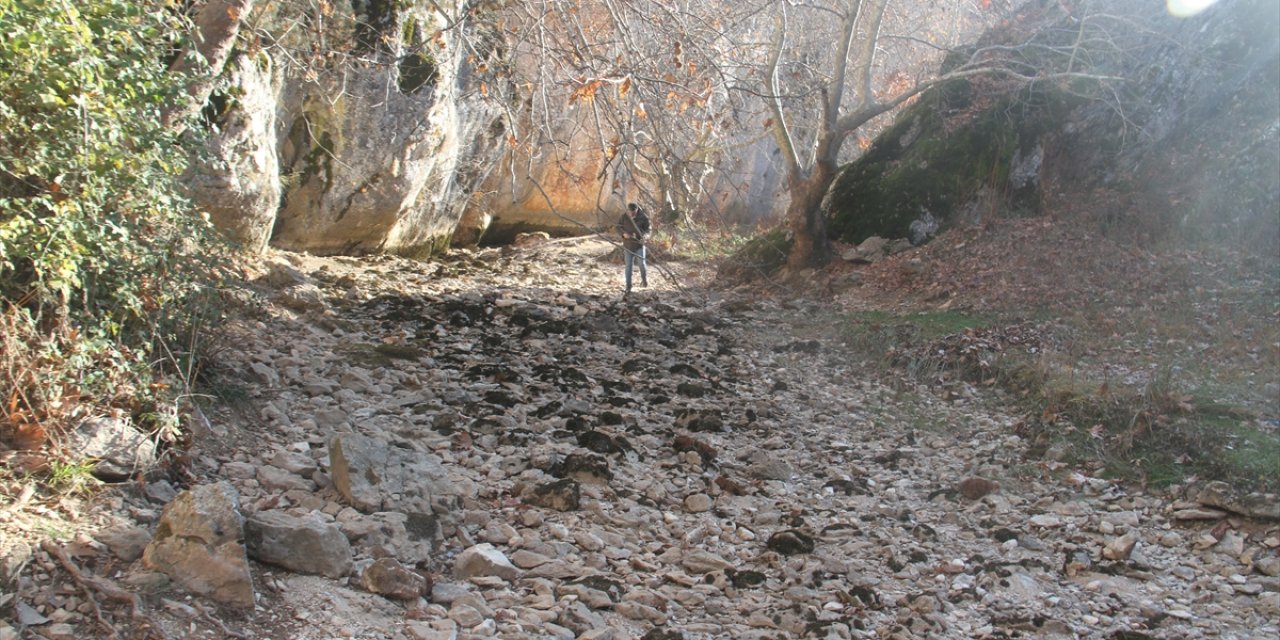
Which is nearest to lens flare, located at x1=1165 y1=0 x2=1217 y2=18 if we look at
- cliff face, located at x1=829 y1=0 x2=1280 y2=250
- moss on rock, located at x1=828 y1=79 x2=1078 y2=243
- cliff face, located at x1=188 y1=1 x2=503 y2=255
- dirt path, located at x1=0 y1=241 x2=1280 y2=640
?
cliff face, located at x1=829 y1=0 x2=1280 y2=250

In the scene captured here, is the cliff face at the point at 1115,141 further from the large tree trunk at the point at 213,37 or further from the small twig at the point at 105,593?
the small twig at the point at 105,593

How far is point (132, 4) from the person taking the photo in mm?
4945

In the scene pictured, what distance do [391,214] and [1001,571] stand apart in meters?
9.95

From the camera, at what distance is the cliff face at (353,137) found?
968 centimetres

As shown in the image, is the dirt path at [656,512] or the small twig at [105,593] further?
the dirt path at [656,512]

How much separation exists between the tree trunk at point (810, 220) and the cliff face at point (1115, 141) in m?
0.55

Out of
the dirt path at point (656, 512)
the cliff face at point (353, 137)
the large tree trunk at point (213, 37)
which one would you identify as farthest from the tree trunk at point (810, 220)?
the large tree trunk at point (213, 37)

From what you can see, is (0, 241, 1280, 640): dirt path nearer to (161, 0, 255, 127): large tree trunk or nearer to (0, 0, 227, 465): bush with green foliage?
(0, 0, 227, 465): bush with green foliage

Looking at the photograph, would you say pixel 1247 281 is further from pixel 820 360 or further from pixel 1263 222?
pixel 820 360

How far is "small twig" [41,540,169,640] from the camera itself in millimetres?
3451

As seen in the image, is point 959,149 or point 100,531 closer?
point 100,531

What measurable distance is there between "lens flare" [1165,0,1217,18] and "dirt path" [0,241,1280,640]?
29.2 ft

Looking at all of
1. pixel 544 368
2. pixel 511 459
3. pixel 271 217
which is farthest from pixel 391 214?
pixel 511 459

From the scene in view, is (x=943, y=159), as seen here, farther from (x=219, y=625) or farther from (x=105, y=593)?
(x=105, y=593)
